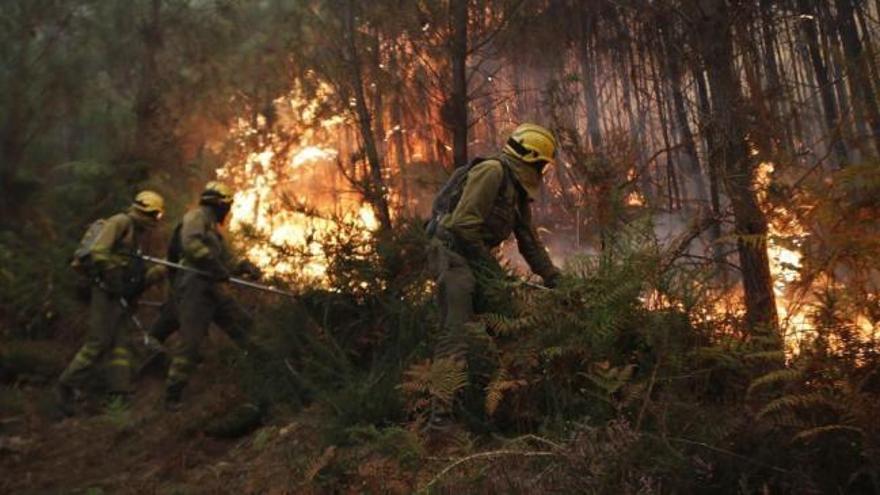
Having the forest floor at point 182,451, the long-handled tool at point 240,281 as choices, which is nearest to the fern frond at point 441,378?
the forest floor at point 182,451

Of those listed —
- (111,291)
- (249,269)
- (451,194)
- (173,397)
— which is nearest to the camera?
(451,194)

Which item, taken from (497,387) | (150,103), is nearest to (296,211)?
(497,387)

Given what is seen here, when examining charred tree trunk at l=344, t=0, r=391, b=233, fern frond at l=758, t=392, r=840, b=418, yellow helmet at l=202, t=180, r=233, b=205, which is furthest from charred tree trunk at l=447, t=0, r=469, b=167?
fern frond at l=758, t=392, r=840, b=418

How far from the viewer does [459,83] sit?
23.6 feet

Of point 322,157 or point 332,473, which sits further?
point 322,157

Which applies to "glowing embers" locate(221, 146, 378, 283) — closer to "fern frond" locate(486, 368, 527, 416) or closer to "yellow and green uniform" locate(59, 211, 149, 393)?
"yellow and green uniform" locate(59, 211, 149, 393)

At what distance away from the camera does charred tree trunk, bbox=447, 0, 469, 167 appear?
7.16m

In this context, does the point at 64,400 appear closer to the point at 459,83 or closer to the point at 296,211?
the point at 296,211

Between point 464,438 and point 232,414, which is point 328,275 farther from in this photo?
point 464,438

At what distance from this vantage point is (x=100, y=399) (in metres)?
8.01

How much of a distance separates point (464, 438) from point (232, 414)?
303cm

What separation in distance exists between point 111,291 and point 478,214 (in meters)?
4.73

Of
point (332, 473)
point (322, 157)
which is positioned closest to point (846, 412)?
point (332, 473)

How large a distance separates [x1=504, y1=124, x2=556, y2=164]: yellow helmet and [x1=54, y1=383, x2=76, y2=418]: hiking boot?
5354 mm
